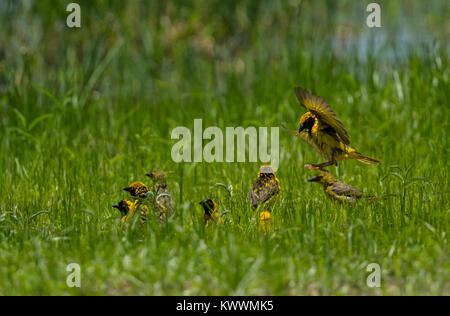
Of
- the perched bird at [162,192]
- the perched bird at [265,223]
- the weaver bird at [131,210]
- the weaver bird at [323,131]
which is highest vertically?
the weaver bird at [323,131]

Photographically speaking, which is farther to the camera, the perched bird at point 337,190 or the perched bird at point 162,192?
the perched bird at point 337,190

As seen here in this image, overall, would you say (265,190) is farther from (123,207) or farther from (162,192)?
(123,207)

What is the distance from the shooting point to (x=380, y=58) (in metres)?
10.1

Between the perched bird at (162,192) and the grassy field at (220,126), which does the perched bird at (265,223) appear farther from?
the perched bird at (162,192)

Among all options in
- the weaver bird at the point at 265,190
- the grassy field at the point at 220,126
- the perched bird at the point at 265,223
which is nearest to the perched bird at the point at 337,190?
the grassy field at the point at 220,126

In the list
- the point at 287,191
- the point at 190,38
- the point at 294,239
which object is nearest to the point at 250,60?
the point at 190,38

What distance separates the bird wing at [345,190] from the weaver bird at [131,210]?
1751 millimetres

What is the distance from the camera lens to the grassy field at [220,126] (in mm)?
4500

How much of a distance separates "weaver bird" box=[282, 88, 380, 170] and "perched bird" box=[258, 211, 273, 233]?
569 millimetres

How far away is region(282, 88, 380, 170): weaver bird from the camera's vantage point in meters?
5.50

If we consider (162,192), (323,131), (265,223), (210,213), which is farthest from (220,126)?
(265,223)

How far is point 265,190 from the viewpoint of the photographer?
575cm

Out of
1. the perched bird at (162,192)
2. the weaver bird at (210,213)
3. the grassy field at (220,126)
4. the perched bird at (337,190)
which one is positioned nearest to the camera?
the grassy field at (220,126)
